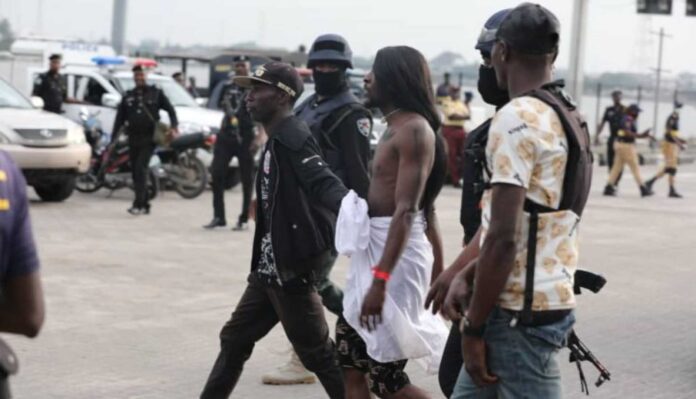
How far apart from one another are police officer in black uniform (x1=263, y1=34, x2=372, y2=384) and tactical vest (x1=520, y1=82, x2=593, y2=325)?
279 cm

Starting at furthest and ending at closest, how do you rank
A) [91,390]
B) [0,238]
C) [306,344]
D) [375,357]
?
[91,390]
[306,344]
[375,357]
[0,238]

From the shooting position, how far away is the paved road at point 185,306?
781 centimetres

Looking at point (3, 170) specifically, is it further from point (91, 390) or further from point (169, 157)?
point (169, 157)

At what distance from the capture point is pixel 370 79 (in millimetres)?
5684

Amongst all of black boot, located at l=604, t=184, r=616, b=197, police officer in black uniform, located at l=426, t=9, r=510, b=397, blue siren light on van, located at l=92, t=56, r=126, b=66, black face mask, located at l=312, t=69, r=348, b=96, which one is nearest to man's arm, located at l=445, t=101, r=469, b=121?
black boot, located at l=604, t=184, r=616, b=197

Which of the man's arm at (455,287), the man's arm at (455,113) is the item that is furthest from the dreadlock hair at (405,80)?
the man's arm at (455,113)

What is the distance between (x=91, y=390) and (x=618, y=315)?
4554 mm

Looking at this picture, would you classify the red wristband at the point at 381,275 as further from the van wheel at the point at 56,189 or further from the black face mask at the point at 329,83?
the van wheel at the point at 56,189

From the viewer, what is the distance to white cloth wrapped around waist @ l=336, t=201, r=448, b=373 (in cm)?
538

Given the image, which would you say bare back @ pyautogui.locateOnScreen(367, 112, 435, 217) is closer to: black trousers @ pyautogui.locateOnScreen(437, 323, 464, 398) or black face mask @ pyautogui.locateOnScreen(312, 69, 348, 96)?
black trousers @ pyautogui.locateOnScreen(437, 323, 464, 398)

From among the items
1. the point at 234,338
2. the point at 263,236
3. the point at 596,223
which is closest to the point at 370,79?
the point at 263,236

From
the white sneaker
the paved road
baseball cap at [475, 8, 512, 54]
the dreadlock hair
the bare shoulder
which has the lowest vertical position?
the paved road

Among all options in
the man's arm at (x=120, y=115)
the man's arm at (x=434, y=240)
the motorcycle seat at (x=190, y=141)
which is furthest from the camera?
the motorcycle seat at (x=190, y=141)

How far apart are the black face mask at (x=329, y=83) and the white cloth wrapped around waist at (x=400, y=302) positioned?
5.73 ft
